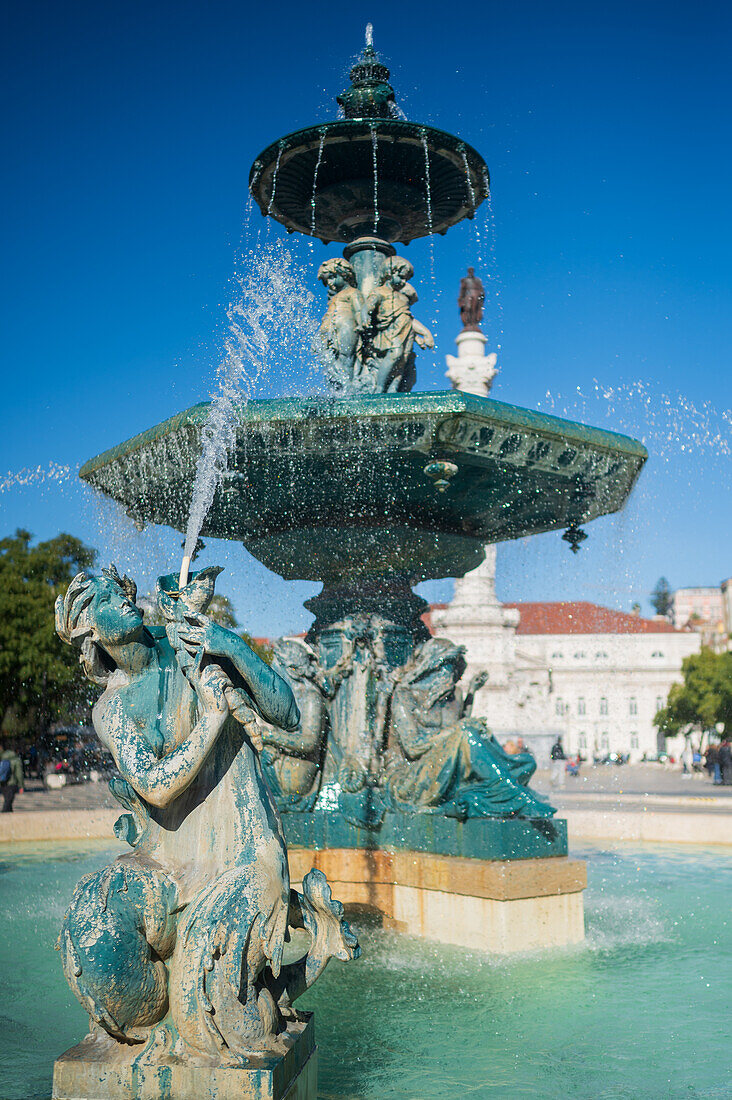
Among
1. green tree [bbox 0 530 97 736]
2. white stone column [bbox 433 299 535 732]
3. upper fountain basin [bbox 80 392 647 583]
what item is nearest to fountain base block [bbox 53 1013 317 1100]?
upper fountain basin [bbox 80 392 647 583]

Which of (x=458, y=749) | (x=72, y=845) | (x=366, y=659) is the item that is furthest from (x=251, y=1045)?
(x=72, y=845)

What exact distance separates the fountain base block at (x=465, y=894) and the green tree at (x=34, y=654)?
66.0 feet

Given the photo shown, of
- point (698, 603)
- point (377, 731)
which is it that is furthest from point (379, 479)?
point (698, 603)

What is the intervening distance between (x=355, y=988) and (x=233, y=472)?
8.92 feet

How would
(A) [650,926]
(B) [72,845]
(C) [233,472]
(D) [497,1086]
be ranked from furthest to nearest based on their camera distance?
1. (B) [72,845]
2. (A) [650,926]
3. (C) [233,472]
4. (D) [497,1086]

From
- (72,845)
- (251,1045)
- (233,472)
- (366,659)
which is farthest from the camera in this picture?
(72,845)

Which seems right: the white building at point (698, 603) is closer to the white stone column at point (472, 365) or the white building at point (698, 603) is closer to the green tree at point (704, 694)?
the green tree at point (704, 694)

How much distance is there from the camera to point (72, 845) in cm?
999

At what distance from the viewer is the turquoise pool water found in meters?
3.29

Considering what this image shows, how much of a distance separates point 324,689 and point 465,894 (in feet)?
5.38

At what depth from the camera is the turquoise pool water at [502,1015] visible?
3295mm

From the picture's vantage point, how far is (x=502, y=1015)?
4.07 metres

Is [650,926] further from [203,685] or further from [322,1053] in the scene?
[203,685]

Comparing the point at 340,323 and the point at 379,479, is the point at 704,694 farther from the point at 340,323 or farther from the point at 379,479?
the point at 379,479
